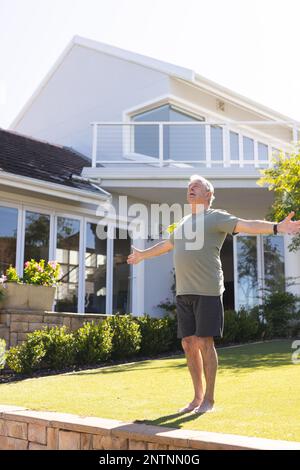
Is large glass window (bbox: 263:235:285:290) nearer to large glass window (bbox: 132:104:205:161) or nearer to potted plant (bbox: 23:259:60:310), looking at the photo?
large glass window (bbox: 132:104:205:161)

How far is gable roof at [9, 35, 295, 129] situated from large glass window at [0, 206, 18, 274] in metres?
6.33

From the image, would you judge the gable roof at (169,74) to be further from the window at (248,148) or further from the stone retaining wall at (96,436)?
the stone retaining wall at (96,436)

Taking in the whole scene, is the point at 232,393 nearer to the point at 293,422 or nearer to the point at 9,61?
the point at 293,422

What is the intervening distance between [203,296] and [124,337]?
4.75 m

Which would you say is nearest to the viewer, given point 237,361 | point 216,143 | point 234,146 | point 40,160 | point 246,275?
point 237,361

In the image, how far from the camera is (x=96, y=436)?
11.4 feet

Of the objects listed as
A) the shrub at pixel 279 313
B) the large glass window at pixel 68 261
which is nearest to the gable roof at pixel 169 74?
the large glass window at pixel 68 261

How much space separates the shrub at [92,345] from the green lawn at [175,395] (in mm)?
463

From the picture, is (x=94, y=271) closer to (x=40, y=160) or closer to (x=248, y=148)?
(x=40, y=160)

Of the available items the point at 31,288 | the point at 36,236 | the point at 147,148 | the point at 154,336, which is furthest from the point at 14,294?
the point at 147,148

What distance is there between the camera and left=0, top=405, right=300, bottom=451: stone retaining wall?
9.56 ft

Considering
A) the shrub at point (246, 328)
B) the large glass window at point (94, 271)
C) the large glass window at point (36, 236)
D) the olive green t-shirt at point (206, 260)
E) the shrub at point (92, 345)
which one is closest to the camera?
the olive green t-shirt at point (206, 260)

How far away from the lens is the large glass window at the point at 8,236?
10.3 m

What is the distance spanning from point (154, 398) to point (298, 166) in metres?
6.13
